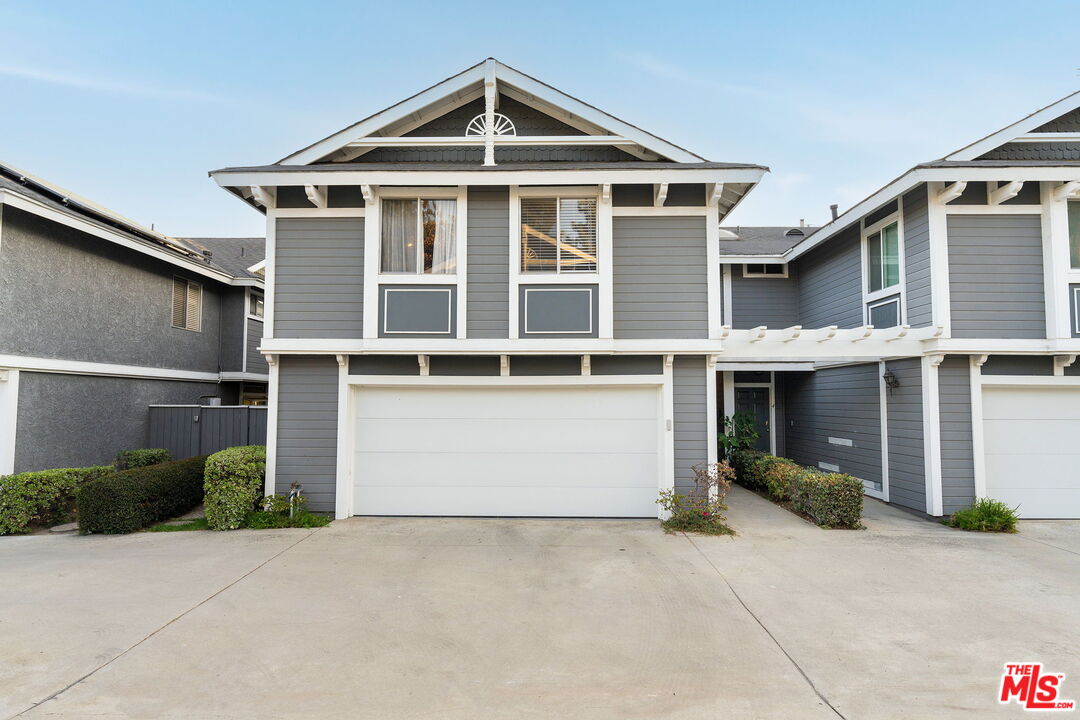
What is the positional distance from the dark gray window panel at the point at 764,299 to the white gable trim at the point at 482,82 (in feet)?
18.0

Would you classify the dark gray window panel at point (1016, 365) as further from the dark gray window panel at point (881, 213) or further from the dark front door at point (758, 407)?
the dark front door at point (758, 407)

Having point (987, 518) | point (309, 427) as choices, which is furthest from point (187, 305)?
point (987, 518)

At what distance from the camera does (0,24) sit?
34.7 ft

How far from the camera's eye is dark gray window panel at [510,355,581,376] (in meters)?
7.65

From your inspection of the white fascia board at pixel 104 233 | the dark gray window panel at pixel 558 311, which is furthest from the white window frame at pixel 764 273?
the white fascia board at pixel 104 233

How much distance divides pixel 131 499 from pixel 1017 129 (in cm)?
1425

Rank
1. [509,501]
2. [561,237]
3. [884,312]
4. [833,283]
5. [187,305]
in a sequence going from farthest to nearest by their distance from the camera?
[187,305]
[833,283]
[884,312]
[509,501]
[561,237]

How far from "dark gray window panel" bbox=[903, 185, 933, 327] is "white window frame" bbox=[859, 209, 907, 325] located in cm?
8

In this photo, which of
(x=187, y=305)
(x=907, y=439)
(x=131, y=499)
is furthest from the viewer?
(x=187, y=305)

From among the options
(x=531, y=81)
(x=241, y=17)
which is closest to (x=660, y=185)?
(x=531, y=81)

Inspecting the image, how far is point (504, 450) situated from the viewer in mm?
7785

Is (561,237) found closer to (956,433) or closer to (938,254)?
(938,254)

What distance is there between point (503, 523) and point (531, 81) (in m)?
6.66

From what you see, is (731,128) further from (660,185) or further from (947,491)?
(947,491)
